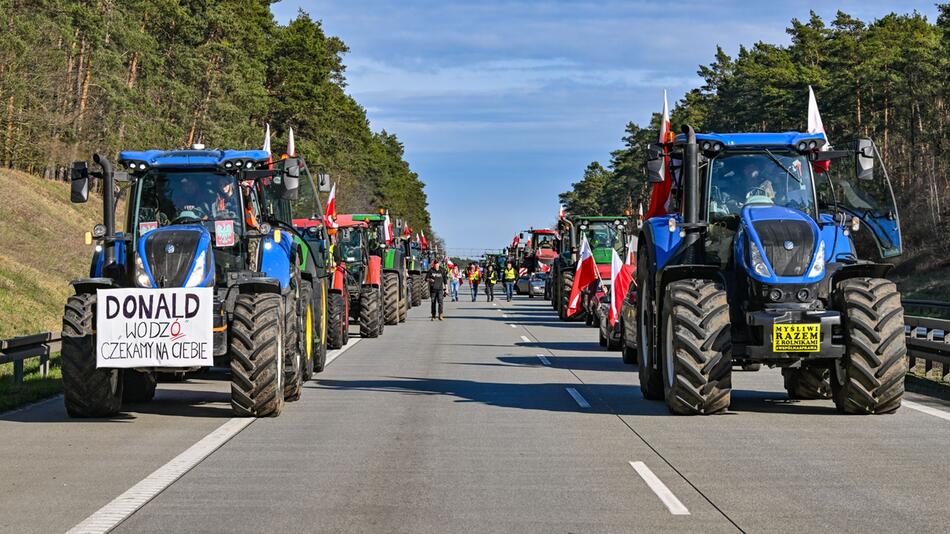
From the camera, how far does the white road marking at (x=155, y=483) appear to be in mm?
8297

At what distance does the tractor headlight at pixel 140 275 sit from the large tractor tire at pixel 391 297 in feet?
68.2

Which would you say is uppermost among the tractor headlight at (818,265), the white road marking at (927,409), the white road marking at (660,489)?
the tractor headlight at (818,265)

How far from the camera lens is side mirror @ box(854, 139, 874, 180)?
13953 millimetres

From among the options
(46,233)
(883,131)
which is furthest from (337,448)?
(883,131)

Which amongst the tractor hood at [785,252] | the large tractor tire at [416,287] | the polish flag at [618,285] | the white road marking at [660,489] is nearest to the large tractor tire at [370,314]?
the polish flag at [618,285]

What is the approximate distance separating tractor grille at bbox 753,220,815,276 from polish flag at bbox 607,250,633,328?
11.8 meters

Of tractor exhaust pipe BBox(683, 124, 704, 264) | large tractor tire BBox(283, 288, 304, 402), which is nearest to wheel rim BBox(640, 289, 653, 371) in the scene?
tractor exhaust pipe BBox(683, 124, 704, 264)

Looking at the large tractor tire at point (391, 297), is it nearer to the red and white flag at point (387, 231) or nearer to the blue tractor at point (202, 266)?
the red and white flag at point (387, 231)

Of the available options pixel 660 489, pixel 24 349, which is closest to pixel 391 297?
pixel 24 349

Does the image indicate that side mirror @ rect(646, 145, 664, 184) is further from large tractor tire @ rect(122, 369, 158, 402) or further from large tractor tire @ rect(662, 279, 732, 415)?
large tractor tire @ rect(122, 369, 158, 402)

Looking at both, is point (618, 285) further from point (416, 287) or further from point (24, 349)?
point (416, 287)

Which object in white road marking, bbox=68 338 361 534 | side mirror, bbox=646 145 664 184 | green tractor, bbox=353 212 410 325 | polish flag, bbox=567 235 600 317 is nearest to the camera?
white road marking, bbox=68 338 361 534

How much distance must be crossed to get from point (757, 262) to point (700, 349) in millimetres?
1102

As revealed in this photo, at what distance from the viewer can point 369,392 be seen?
1709 cm
